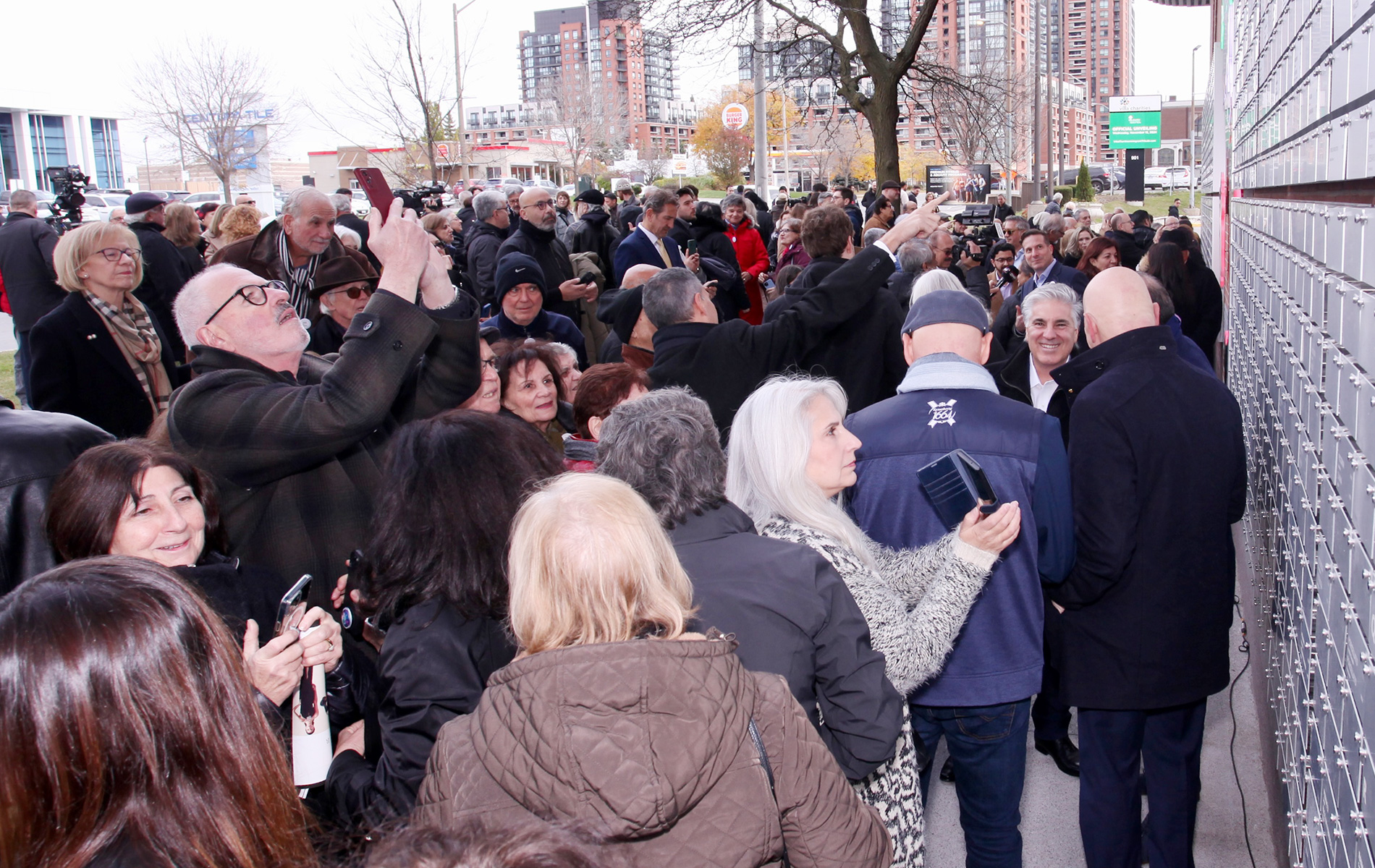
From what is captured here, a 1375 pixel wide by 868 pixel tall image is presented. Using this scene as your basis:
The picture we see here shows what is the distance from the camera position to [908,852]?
2426 millimetres

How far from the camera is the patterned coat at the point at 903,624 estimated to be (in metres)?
2.34

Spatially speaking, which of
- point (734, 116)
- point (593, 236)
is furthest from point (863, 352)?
point (734, 116)

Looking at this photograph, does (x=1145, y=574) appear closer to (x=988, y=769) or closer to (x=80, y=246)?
(x=988, y=769)

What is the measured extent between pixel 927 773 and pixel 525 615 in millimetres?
1896

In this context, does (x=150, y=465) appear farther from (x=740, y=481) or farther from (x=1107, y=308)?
(x=1107, y=308)

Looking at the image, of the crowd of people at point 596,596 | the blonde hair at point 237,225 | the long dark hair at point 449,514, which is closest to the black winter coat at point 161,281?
the blonde hair at point 237,225

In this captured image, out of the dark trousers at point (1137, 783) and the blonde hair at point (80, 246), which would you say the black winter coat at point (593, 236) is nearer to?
the blonde hair at point (80, 246)

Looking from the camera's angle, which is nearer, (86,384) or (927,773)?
(927,773)

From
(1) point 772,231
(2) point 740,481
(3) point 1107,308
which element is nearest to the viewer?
(2) point 740,481

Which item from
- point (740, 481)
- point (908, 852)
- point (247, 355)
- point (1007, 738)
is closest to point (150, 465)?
point (247, 355)

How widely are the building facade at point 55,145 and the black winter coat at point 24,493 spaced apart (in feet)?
195

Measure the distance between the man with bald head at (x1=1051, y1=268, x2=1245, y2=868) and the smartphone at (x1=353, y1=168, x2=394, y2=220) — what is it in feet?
6.47

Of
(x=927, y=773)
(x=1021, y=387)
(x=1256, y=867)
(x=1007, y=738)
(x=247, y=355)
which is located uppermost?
(x=247, y=355)

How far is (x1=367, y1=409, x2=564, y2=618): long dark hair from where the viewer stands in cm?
212
